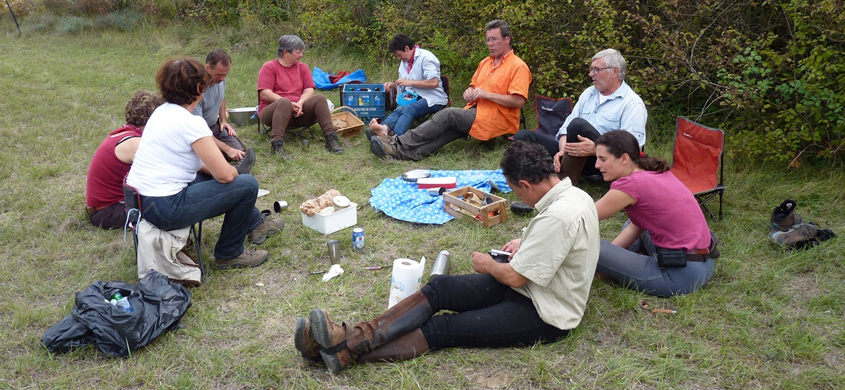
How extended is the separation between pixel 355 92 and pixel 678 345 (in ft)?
17.3

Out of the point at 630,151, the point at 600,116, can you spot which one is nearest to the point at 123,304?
the point at 630,151

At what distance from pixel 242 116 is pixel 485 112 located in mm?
3186

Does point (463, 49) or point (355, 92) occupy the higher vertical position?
point (463, 49)

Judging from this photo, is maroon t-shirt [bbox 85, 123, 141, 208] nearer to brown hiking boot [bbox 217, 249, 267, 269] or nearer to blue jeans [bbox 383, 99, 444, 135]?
brown hiking boot [bbox 217, 249, 267, 269]

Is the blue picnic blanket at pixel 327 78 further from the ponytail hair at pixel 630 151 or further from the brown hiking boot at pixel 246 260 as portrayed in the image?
the ponytail hair at pixel 630 151

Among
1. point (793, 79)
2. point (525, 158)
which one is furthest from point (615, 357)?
point (793, 79)

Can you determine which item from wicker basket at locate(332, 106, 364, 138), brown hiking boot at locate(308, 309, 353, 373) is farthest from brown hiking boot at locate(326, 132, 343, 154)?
brown hiking boot at locate(308, 309, 353, 373)

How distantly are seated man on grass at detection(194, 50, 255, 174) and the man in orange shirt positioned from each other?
1.38m

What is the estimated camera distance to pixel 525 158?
259cm

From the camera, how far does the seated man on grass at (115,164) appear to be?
153 inches

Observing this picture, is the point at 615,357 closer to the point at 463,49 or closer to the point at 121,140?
the point at 121,140

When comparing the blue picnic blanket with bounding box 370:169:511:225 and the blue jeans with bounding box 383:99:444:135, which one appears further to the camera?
the blue jeans with bounding box 383:99:444:135

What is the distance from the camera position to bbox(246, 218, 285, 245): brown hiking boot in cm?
414

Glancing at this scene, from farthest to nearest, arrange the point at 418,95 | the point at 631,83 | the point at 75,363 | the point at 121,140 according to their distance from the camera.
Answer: the point at 418,95 → the point at 631,83 → the point at 121,140 → the point at 75,363
